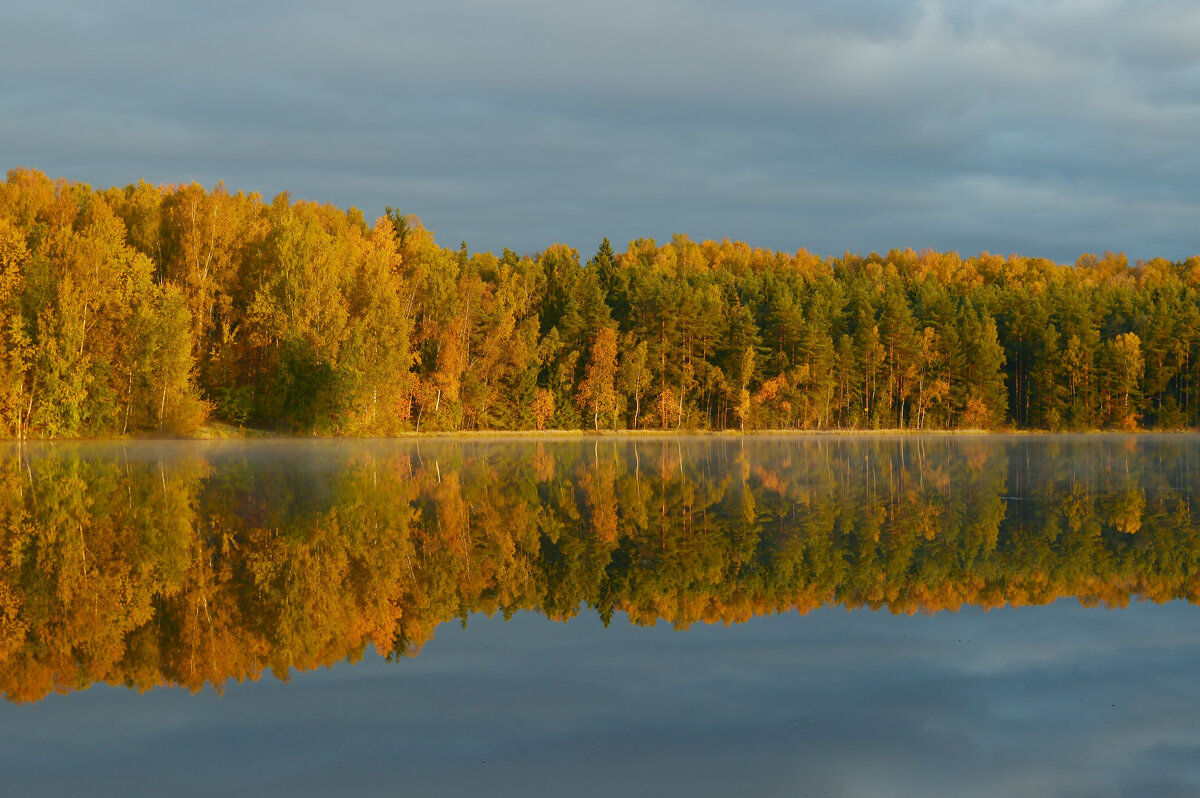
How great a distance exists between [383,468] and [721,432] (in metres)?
60.3

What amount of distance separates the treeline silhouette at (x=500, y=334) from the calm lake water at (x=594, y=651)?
41091mm

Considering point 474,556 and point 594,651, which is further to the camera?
point 474,556

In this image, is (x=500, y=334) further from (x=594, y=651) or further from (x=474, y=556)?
(x=594, y=651)

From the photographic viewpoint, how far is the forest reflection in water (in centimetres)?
1098

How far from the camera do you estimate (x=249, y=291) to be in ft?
230

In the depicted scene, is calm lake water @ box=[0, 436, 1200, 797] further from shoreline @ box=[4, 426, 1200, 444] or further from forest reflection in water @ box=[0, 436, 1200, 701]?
shoreline @ box=[4, 426, 1200, 444]

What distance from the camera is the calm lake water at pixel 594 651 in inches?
288

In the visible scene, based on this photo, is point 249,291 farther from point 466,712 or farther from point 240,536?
point 466,712

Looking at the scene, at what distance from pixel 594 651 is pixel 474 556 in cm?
583

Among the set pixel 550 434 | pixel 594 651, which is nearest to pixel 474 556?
pixel 594 651

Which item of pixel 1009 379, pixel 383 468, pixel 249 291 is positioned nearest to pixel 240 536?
pixel 383 468

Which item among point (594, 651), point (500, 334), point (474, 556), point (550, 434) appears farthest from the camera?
point (550, 434)

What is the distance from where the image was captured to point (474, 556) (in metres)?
16.2

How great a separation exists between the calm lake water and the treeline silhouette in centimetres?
4109
